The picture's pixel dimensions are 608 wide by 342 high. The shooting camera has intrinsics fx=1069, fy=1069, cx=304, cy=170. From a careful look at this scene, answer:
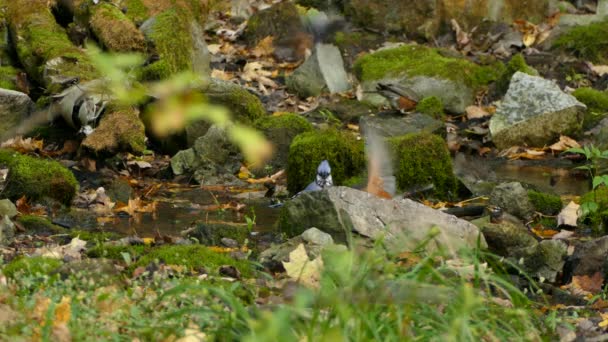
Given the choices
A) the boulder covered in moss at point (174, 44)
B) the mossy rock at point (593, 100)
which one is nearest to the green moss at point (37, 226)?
the boulder covered in moss at point (174, 44)

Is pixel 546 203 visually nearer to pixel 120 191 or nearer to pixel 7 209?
pixel 120 191

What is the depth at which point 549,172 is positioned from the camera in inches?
365

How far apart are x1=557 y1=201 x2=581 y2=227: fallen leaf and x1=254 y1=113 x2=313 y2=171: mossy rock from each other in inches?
108

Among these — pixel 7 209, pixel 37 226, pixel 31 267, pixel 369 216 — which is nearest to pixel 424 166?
pixel 369 216

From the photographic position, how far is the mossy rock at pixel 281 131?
917 cm

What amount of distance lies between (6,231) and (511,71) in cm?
690

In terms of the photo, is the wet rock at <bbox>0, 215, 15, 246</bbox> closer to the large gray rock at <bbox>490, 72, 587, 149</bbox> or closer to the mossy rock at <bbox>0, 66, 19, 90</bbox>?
the mossy rock at <bbox>0, 66, 19, 90</bbox>

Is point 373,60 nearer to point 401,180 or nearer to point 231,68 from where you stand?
point 231,68

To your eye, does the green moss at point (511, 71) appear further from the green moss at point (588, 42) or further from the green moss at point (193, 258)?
the green moss at point (193, 258)

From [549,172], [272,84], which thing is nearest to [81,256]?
[549,172]

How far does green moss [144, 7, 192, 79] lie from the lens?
33.3 feet

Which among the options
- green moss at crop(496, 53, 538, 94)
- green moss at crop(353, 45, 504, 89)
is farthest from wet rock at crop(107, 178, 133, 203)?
green moss at crop(496, 53, 538, 94)

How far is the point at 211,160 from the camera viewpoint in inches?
349

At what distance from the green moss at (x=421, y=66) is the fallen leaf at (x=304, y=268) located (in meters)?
6.66
